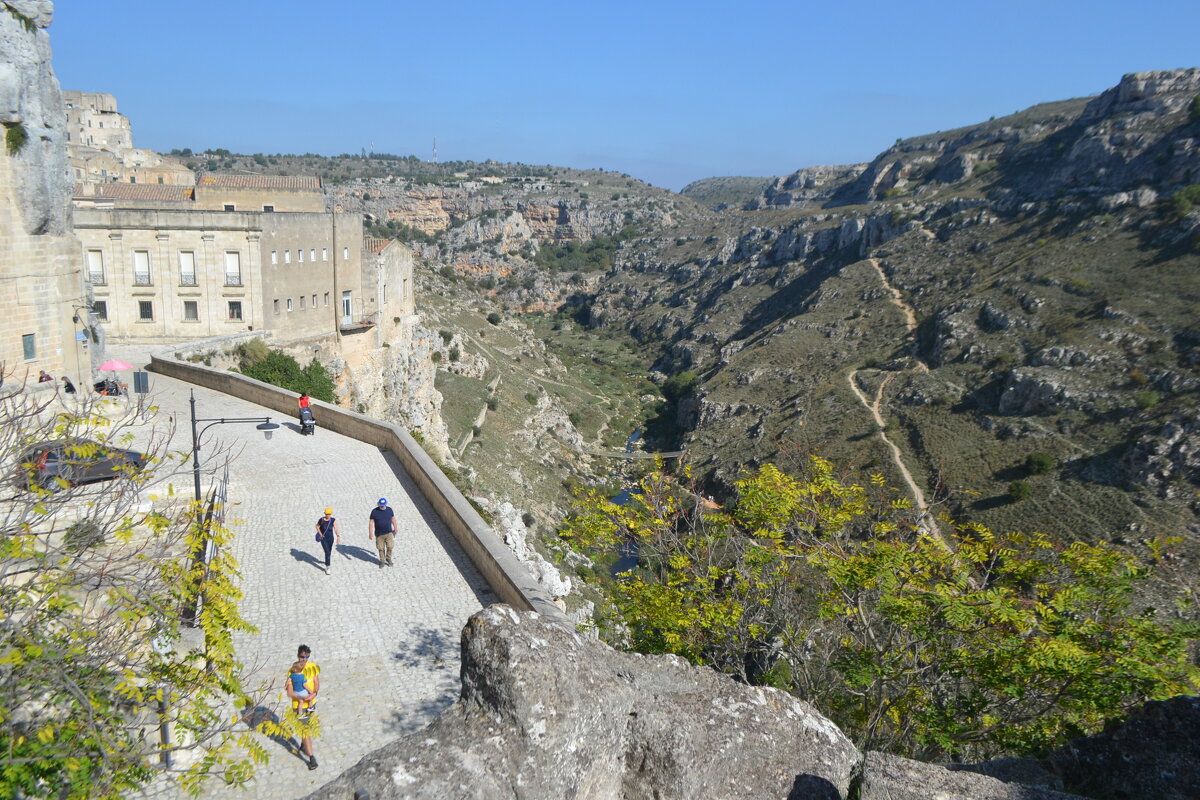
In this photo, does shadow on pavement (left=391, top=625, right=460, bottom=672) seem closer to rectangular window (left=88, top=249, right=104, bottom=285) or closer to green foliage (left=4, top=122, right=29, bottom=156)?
green foliage (left=4, top=122, right=29, bottom=156)

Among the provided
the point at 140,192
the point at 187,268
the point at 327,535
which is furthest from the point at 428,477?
the point at 140,192

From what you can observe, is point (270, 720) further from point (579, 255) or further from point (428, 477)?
point (579, 255)

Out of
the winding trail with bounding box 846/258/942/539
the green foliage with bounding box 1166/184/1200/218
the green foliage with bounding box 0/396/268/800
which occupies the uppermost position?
the green foliage with bounding box 1166/184/1200/218

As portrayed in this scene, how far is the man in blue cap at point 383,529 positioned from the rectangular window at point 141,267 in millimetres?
18312

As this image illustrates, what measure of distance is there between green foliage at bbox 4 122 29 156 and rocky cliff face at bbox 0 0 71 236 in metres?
0.02

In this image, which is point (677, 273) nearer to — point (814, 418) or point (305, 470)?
point (814, 418)

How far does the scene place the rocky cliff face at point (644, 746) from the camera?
4.56 metres

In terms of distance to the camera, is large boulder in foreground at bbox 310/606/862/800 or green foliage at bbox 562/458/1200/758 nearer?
large boulder in foreground at bbox 310/606/862/800

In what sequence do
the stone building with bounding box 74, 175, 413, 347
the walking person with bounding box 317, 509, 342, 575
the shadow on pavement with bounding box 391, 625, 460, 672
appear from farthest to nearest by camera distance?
the stone building with bounding box 74, 175, 413, 347, the walking person with bounding box 317, 509, 342, 575, the shadow on pavement with bounding box 391, 625, 460, 672

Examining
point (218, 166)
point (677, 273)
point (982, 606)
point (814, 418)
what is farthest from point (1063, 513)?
point (218, 166)

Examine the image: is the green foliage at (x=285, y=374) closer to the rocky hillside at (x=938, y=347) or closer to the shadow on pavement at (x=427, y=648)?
the rocky hillside at (x=938, y=347)

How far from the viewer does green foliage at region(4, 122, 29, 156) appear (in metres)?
15.1

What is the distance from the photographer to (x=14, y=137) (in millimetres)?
15188

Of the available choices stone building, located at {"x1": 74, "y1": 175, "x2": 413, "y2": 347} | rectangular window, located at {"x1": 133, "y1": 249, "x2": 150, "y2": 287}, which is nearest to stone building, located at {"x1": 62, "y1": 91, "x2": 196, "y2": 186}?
stone building, located at {"x1": 74, "y1": 175, "x2": 413, "y2": 347}
